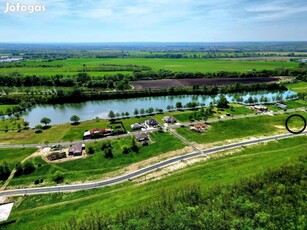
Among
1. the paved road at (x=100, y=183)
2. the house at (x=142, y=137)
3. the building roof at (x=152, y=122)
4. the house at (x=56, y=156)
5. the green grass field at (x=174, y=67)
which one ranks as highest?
the green grass field at (x=174, y=67)

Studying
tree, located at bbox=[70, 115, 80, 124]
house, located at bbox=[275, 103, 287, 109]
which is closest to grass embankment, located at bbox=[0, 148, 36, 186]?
tree, located at bbox=[70, 115, 80, 124]

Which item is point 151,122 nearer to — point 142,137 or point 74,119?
point 142,137

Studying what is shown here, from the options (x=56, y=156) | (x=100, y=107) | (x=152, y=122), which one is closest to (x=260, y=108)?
(x=152, y=122)

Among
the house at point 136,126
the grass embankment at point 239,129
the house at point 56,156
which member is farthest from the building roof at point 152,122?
the house at point 56,156

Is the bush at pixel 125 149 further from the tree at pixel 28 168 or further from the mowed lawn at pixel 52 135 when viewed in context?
the tree at pixel 28 168

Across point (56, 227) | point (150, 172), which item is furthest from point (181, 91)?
point (56, 227)
